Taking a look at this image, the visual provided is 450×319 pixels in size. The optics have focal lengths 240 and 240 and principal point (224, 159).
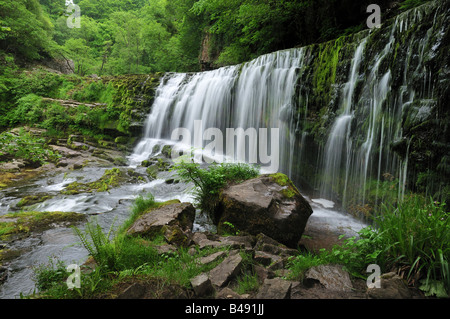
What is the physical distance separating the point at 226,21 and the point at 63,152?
1122cm

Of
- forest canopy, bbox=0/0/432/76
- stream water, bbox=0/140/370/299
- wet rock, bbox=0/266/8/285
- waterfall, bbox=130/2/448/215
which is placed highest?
forest canopy, bbox=0/0/432/76

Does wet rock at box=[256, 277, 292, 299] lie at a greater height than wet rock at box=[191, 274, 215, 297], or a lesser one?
greater

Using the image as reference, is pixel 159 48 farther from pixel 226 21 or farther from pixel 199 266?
pixel 199 266

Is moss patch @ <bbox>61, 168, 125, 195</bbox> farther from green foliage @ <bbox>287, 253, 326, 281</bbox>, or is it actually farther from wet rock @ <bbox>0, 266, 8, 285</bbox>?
green foliage @ <bbox>287, 253, 326, 281</bbox>

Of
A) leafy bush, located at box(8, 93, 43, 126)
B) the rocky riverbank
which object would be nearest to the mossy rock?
the rocky riverbank

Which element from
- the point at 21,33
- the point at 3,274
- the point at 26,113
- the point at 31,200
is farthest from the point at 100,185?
the point at 21,33

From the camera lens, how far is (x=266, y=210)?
14.9 ft

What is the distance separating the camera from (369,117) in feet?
19.9

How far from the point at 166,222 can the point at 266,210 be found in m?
1.86

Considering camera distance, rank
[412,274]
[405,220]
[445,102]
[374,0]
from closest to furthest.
→ [412,274] → [405,220] → [445,102] → [374,0]

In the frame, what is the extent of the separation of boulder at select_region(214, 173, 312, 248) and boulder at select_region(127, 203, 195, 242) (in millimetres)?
718

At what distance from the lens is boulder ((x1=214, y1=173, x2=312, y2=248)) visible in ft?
14.7

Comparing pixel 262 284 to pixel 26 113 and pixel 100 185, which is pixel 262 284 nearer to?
pixel 100 185
